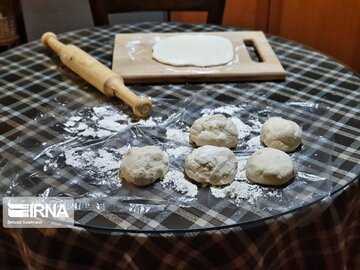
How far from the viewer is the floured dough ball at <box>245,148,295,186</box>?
85cm

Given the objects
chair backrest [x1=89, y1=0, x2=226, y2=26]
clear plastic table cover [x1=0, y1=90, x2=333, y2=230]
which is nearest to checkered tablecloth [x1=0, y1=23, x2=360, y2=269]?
clear plastic table cover [x1=0, y1=90, x2=333, y2=230]

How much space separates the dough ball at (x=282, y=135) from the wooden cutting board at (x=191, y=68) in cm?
29

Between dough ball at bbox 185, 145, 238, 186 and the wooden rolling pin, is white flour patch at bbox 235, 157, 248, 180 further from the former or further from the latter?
the wooden rolling pin

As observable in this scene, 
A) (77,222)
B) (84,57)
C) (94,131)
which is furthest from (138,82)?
(77,222)

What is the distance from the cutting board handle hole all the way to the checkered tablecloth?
155 millimetres

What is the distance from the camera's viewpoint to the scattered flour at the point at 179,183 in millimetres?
850

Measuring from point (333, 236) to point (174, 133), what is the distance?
1.21 ft

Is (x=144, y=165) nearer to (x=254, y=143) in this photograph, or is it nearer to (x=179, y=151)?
(x=179, y=151)

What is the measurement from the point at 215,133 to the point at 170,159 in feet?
0.34

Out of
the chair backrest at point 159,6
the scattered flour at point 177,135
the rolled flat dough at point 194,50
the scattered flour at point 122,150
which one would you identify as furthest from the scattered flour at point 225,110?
the chair backrest at point 159,6

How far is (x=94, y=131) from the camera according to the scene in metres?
1.04

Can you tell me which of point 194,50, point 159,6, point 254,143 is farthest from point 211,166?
point 159,6

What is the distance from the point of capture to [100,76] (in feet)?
3.87

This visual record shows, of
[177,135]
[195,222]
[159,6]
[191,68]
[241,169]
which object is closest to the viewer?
[195,222]
